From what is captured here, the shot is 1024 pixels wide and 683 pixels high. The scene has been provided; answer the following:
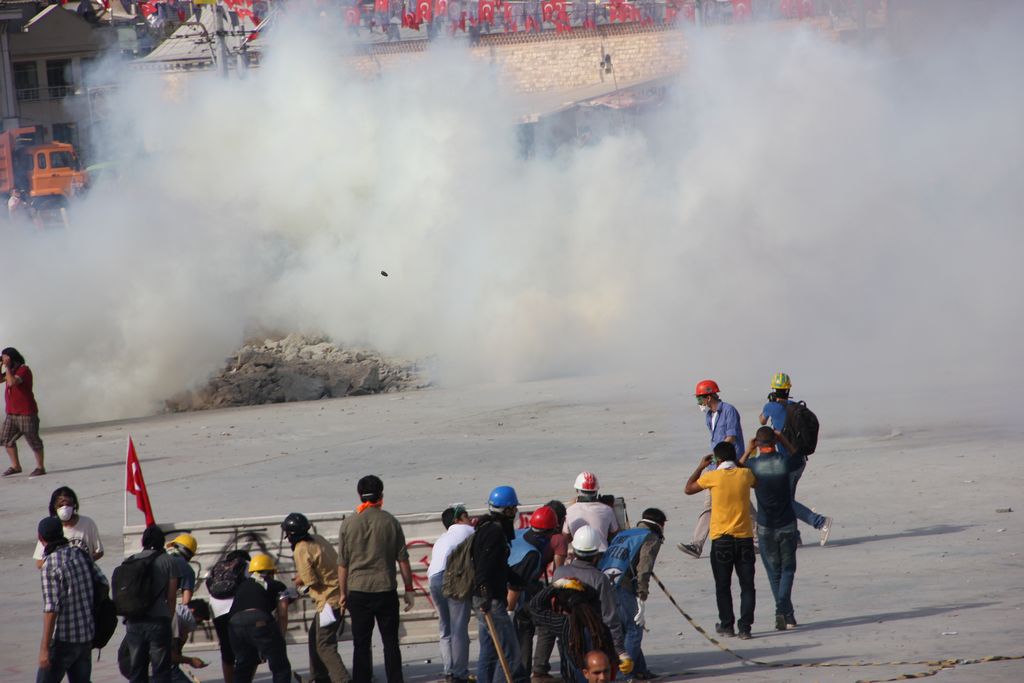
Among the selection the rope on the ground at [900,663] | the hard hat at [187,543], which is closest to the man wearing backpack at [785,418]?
the rope on the ground at [900,663]

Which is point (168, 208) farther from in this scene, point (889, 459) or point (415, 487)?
point (889, 459)

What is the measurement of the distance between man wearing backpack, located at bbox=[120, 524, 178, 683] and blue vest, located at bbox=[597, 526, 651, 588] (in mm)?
2473

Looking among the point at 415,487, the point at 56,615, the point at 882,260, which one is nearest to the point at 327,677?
the point at 56,615

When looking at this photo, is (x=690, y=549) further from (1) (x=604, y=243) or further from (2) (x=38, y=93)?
(2) (x=38, y=93)

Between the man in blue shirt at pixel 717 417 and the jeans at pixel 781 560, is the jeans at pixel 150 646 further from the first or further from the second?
the man in blue shirt at pixel 717 417

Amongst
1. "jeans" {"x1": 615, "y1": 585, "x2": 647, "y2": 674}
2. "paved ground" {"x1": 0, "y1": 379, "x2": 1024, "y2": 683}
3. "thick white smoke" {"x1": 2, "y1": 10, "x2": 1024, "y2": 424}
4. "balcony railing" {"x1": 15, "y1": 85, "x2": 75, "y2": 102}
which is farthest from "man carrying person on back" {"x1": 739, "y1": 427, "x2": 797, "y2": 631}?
"balcony railing" {"x1": 15, "y1": 85, "x2": 75, "y2": 102}

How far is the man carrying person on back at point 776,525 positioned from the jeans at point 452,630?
2.27 m

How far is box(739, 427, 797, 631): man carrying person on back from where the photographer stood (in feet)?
30.2

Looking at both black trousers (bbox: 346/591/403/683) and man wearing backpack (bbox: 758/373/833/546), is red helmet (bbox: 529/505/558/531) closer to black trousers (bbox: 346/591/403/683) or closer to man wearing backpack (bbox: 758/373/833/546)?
black trousers (bbox: 346/591/403/683)

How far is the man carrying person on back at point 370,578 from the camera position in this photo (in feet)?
26.1

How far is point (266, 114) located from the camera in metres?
26.9

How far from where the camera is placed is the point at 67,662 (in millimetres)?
7523

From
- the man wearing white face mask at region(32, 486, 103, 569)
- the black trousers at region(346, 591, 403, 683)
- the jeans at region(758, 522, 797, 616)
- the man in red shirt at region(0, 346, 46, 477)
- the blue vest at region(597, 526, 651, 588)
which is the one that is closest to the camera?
the black trousers at region(346, 591, 403, 683)

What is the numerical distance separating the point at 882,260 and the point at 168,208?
1239cm
